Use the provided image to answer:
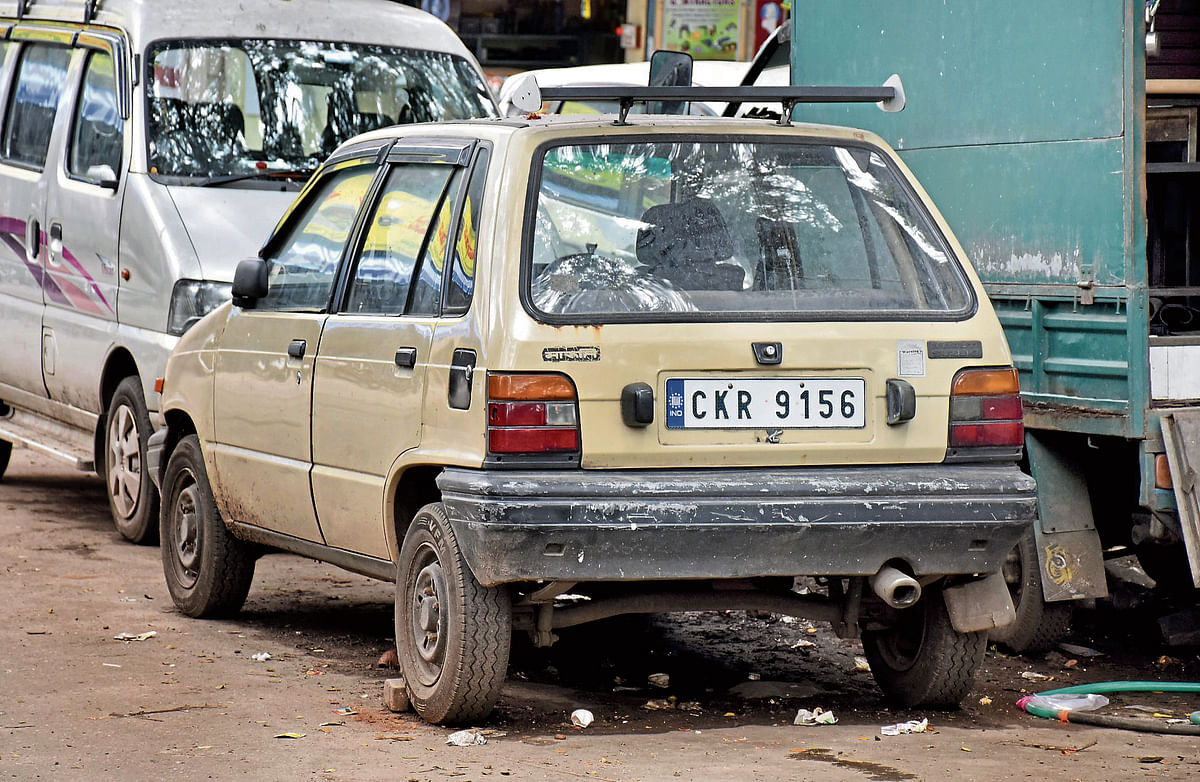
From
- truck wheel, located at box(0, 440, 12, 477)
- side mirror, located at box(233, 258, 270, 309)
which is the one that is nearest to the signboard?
truck wheel, located at box(0, 440, 12, 477)

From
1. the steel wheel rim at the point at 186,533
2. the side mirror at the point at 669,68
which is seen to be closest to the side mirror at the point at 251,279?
the steel wheel rim at the point at 186,533

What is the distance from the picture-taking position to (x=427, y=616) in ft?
17.1

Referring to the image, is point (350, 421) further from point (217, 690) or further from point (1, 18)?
point (1, 18)

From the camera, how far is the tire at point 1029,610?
644cm

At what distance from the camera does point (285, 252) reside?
6402 mm

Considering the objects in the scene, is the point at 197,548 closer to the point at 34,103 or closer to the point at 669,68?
the point at 669,68

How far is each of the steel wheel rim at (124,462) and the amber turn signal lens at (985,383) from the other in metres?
4.46

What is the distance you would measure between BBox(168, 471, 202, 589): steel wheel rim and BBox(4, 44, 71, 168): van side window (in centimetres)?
311

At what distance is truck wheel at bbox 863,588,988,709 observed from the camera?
5.43m

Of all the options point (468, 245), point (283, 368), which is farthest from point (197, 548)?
point (468, 245)

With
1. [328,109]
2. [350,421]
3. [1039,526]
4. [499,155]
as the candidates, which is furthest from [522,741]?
[328,109]

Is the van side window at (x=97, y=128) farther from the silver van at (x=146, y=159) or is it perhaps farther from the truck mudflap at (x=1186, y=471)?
the truck mudflap at (x=1186, y=471)

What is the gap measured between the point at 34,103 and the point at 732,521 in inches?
242

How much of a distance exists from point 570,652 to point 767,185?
203 centimetres
